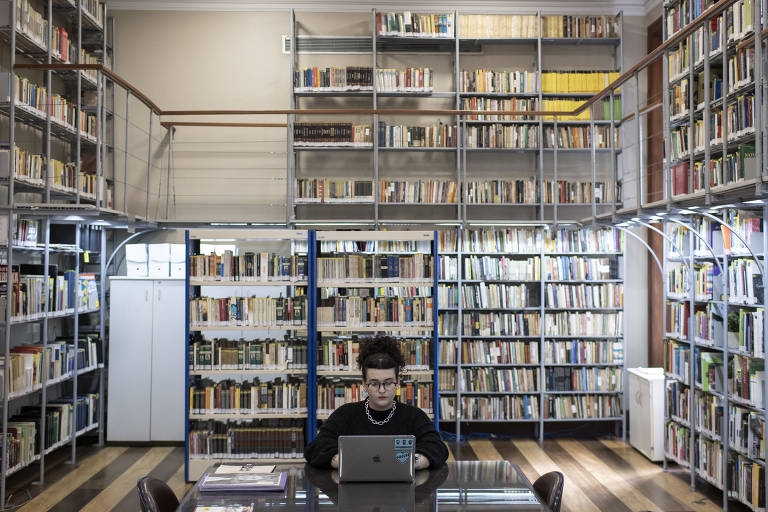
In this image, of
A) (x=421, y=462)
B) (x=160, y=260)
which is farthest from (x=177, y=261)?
(x=421, y=462)

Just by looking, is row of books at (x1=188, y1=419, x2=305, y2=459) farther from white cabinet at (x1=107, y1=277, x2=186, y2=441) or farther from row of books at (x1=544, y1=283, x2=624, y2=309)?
row of books at (x1=544, y1=283, x2=624, y2=309)

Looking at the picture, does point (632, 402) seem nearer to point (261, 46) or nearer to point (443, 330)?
point (443, 330)

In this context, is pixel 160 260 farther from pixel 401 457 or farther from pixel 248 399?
pixel 401 457

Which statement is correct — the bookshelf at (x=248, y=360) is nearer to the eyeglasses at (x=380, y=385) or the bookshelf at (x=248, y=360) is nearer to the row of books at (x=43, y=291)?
the row of books at (x=43, y=291)

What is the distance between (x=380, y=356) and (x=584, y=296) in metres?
3.84

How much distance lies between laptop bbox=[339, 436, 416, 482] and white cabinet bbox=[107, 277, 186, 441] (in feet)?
12.4

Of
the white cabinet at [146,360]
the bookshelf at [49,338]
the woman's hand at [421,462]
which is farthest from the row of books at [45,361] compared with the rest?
the woman's hand at [421,462]

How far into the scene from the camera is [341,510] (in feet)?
7.18

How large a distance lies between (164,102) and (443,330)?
12.8 ft

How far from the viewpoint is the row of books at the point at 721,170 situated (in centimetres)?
384

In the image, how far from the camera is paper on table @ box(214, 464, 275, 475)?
2637mm

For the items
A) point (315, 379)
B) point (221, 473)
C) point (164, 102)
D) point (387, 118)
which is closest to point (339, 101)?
point (387, 118)

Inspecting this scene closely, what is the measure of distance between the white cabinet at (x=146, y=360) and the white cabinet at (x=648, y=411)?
412 centimetres

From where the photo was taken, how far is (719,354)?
459 cm
